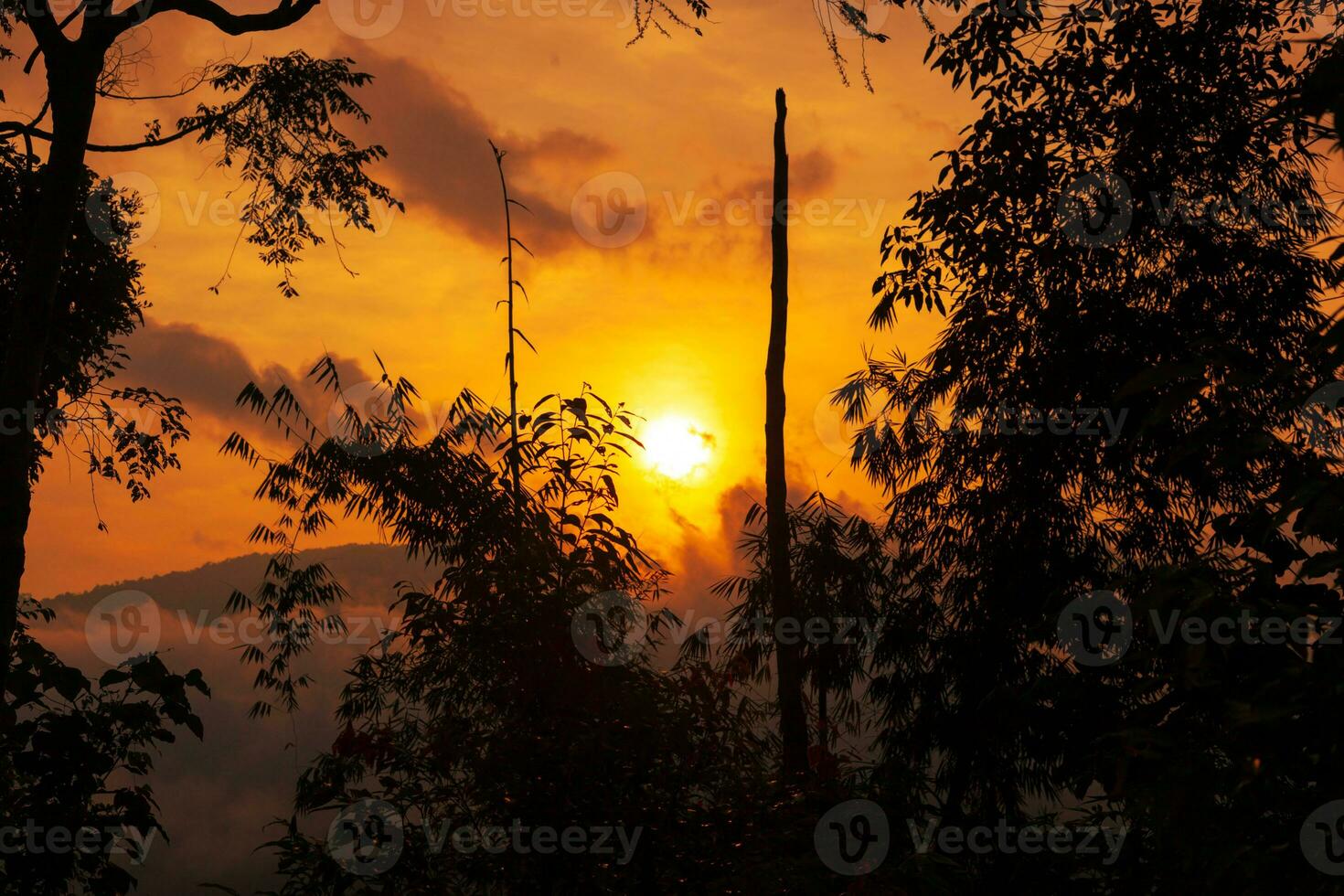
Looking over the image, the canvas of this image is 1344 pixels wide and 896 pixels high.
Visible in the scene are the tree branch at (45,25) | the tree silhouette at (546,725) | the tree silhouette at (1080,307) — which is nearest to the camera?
the tree silhouette at (546,725)

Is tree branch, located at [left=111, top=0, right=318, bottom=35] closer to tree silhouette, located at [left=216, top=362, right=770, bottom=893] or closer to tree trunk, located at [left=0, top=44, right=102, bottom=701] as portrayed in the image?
tree trunk, located at [left=0, top=44, right=102, bottom=701]

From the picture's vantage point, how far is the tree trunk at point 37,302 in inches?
278

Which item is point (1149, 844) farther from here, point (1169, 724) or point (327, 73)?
point (327, 73)

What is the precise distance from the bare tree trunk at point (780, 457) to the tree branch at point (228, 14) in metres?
5.30

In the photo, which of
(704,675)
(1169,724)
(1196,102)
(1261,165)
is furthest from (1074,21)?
(1169,724)

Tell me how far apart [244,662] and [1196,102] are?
15633 millimetres

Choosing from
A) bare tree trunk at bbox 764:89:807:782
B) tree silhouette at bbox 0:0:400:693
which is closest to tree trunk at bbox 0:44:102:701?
tree silhouette at bbox 0:0:400:693

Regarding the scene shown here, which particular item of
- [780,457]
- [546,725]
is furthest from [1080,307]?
[546,725]

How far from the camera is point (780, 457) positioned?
12406mm

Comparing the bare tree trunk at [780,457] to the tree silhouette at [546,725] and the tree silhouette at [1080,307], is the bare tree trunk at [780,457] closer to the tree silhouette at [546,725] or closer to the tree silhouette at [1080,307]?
the tree silhouette at [1080,307]

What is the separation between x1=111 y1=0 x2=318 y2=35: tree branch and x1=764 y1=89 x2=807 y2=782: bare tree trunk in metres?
5.30

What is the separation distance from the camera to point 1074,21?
1071cm

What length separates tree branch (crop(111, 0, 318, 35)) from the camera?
8594 millimetres

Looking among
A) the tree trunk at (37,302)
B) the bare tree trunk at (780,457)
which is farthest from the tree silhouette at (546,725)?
the bare tree trunk at (780,457)
